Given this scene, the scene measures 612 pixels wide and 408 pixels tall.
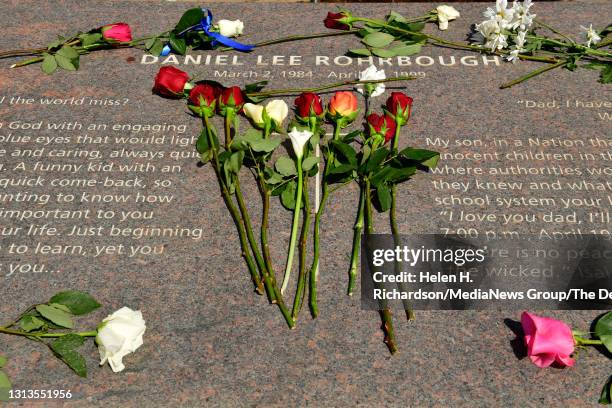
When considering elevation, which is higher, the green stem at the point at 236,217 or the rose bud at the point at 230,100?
the rose bud at the point at 230,100

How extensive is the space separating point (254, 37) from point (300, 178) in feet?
4.73

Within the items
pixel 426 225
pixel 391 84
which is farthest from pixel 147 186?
pixel 391 84

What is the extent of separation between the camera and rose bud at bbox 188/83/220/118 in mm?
2609

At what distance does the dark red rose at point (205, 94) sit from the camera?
8.77 feet

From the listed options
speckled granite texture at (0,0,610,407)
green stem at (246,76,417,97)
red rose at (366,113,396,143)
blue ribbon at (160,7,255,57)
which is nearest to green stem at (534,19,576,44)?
speckled granite texture at (0,0,610,407)

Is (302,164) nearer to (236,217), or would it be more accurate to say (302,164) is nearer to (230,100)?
(236,217)

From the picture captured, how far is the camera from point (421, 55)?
3.35 metres

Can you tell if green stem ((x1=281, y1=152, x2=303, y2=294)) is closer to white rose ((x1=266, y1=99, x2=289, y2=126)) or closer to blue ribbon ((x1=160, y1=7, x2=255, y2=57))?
white rose ((x1=266, y1=99, x2=289, y2=126))

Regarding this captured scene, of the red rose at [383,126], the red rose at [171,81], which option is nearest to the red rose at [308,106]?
the red rose at [383,126]

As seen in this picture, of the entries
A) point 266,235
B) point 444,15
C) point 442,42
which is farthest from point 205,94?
point 444,15

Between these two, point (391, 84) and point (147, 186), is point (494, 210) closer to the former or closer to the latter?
point (391, 84)

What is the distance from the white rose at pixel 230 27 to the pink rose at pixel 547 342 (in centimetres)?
214

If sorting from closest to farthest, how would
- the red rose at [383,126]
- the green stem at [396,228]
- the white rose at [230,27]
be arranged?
the green stem at [396,228]
the red rose at [383,126]
the white rose at [230,27]

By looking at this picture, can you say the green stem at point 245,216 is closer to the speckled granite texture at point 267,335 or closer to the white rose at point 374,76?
the speckled granite texture at point 267,335
